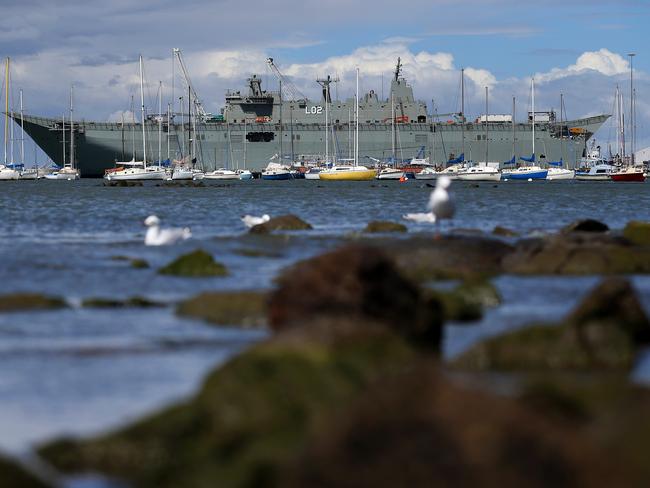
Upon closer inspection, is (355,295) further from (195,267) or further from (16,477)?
(195,267)

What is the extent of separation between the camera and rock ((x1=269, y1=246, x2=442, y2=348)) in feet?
36.4

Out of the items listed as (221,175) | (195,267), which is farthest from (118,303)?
(221,175)

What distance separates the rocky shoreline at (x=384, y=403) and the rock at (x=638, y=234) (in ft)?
35.8

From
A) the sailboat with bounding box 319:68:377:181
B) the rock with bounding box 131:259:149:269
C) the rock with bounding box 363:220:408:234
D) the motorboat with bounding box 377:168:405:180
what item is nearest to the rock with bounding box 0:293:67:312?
the rock with bounding box 131:259:149:269

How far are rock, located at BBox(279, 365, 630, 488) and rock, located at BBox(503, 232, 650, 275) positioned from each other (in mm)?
13760

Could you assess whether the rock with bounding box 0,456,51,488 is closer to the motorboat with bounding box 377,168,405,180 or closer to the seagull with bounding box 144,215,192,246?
the seagull with bounding box 144,215,192,246

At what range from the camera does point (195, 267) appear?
2005 cm

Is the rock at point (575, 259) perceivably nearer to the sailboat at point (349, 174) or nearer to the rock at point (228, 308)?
the rock at point (228, 308)

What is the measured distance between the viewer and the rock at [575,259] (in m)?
19.7

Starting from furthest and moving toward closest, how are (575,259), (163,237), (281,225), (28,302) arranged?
1. (281,225)
2. (163,237)
3. (575,259)
4. (28,302)

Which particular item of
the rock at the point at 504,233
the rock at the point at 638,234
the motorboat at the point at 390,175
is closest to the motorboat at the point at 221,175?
the motorboat at the point at 390,175

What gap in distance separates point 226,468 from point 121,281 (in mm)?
12578

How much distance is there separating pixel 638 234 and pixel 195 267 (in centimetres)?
1032

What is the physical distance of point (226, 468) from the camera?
22.7ft
